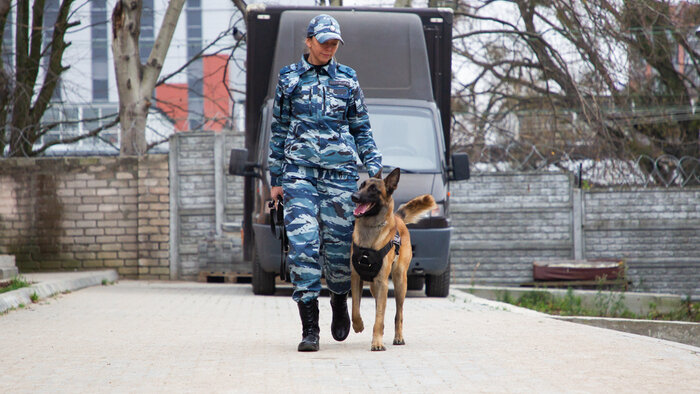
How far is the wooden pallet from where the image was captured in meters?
14.6

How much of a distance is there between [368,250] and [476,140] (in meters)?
12.3

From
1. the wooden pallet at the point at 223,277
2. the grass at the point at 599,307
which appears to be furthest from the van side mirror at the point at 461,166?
the wooden pallet at the point at 223,277

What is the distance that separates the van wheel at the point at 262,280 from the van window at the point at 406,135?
6.57 ft

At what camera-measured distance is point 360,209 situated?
5.73 metres

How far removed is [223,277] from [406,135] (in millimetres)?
5148

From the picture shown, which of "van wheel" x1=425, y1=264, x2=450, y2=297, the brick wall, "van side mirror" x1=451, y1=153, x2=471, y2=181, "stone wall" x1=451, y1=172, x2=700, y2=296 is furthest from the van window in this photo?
the brick wall

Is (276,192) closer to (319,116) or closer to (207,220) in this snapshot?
(319,116)

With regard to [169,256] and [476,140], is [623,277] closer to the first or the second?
[476,140]

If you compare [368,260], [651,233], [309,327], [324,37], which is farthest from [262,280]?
[651,233]

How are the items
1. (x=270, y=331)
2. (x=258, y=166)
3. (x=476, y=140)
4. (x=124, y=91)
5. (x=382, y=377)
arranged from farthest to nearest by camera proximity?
1. (x=476, y=140)
2. (x=124, y=91)
3. (x=258, y=166)
4. (x=270, y=331)
5. (x=382, y=377)

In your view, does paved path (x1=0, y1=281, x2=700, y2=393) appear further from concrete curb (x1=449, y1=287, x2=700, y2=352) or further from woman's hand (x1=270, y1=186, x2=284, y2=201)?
woman's hand (x1=270, y1=186, x2=284, y2=201)

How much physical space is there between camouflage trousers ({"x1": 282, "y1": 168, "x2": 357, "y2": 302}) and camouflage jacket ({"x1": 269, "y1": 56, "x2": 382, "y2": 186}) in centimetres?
9

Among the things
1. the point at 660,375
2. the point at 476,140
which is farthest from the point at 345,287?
the point at 476,140

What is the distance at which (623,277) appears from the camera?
47.3ft
